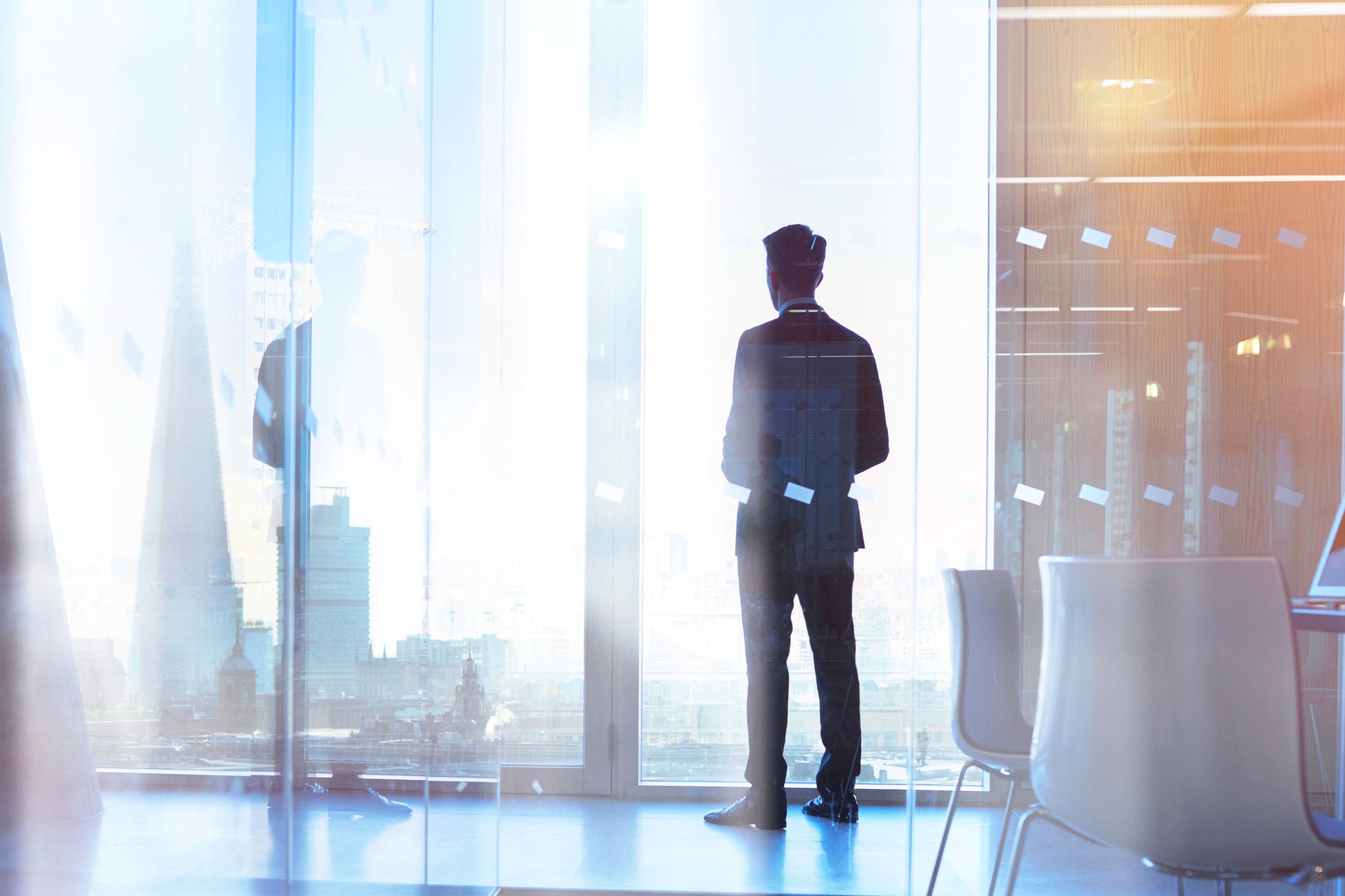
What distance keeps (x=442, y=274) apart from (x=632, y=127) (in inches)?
45.7

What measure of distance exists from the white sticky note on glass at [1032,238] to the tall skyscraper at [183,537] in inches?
90.5

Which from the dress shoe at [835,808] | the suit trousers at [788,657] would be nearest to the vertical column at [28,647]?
the suit trousers at [788,657]

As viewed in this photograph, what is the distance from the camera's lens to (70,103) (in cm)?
106

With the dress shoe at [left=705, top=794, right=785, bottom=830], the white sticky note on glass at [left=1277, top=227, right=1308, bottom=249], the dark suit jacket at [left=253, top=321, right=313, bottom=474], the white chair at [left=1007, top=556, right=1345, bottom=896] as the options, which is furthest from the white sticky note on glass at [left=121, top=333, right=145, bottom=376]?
the white sticky note on glass at [left=1277, top=227, right=1308, bottom=249]

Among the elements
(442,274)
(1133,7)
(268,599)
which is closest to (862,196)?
(1133,7)

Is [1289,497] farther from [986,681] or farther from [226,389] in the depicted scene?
[226,389]

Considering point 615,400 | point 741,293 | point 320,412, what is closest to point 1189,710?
point 320,412

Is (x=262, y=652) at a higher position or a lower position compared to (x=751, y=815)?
higher

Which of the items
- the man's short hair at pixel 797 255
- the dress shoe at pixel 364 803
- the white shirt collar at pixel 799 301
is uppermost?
the man's short hair at pixel 797 255

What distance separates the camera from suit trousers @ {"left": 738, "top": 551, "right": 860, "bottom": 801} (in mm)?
2811

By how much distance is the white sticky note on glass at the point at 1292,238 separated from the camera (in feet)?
9.39

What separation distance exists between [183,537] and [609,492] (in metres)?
1.90

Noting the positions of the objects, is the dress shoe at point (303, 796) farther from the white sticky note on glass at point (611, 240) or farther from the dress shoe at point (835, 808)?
the white sticky note on glass at point (611, 240)

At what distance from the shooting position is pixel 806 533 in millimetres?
2838
